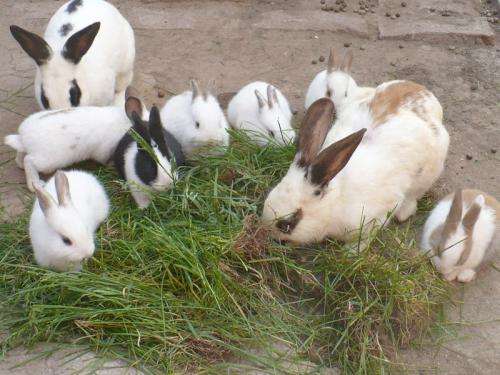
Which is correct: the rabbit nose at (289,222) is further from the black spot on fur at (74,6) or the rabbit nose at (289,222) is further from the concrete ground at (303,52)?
the black spot on fur at (74,6)

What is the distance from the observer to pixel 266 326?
3082mm

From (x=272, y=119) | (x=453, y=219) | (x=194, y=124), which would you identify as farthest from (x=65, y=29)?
(x=453, y=219)

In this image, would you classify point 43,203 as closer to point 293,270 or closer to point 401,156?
point 293,270

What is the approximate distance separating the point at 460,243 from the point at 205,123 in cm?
169

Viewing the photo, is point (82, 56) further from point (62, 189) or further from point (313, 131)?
point (313, 131)

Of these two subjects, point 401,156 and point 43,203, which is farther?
point 401,156

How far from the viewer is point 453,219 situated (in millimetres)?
3408

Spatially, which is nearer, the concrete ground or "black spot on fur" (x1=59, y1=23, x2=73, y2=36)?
"black spot on fur" (x1=59, y1=23, x2=73, y2=36)

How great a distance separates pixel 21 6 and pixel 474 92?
425 centimetres

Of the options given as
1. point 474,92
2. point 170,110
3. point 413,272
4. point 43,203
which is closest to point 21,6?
point 170,110

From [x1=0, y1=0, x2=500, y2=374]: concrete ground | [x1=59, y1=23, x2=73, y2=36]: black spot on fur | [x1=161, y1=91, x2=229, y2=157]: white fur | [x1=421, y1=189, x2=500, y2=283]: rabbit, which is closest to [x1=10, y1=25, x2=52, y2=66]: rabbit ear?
[x1=59, y1=23, x2=73, y2=36]: black spot on fur

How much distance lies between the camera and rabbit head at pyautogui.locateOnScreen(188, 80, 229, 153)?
400 cm

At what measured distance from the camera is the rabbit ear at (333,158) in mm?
3004

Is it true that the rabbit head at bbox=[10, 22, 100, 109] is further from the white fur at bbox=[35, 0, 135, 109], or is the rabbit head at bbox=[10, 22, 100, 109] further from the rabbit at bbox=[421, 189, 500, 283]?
the rabbit at bbox=[421, 189, 500, 283]
